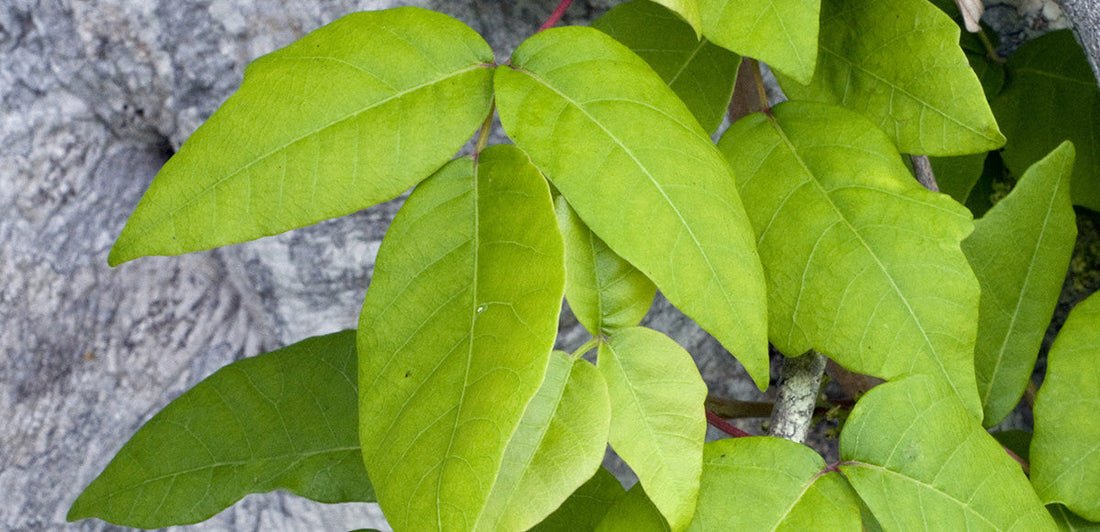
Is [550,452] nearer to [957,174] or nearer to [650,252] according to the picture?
[650,252]

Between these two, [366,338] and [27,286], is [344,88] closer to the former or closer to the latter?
[366,338]

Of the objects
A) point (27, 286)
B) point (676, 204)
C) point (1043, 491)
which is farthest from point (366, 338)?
point (27, 286)

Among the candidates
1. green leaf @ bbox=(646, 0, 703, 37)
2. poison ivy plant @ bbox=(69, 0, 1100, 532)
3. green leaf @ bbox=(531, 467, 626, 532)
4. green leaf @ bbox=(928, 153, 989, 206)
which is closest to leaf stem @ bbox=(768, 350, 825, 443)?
poison ivy plant @ bbox=(69, 0, 1100, 532)

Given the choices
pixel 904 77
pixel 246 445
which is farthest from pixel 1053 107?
pixel 246 445

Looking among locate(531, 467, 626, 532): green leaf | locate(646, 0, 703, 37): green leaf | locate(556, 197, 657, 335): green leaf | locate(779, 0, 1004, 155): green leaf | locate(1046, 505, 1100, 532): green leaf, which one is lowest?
locate(1046, 505, 1100, 532): green leaf

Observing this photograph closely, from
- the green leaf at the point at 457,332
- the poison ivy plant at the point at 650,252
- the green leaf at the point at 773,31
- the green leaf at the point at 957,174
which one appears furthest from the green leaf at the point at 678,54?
the green leaf at the point at 957,174

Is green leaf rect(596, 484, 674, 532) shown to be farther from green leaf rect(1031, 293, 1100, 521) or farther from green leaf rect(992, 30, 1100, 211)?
green leaf rect(992, 30, 1100, 211)

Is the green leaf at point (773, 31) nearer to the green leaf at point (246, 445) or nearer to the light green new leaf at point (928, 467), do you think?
the light green new leaf at point (928, 467)
